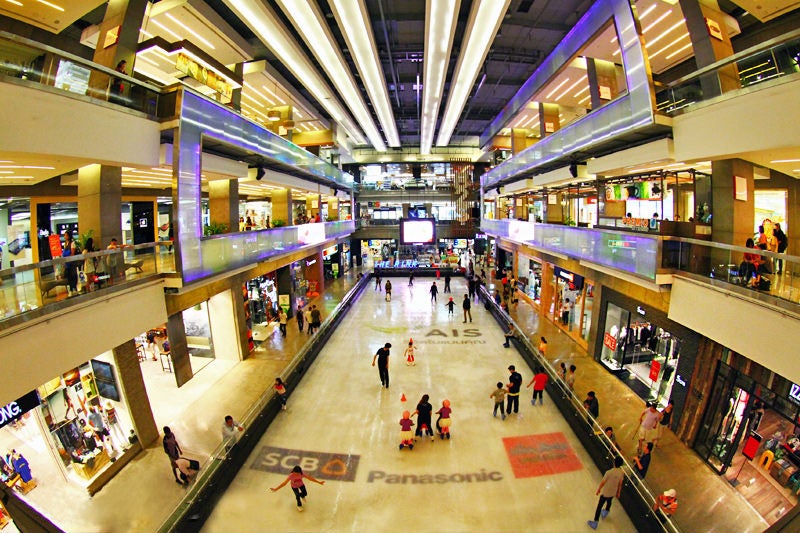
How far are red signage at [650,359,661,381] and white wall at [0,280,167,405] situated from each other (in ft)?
40.0

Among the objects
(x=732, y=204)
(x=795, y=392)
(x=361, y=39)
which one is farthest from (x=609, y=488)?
(x=361, y=39)

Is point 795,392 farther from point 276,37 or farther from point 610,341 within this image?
point 276,37

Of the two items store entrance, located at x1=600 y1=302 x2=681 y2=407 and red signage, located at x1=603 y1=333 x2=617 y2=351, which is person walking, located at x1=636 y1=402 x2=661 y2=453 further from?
red signage, located at x1=603 y1=333 x2=617 y2=351

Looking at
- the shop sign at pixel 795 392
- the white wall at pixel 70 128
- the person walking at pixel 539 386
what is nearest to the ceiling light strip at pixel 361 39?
the white wall at pixel 70 128

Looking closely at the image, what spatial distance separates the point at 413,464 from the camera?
7.24 metres

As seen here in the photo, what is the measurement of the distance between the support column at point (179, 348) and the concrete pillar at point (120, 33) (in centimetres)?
593

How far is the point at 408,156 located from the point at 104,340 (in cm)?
2867

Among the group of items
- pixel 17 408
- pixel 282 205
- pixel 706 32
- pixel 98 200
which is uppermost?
pixel 706 32

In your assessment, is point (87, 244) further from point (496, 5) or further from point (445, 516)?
point (496, 5)

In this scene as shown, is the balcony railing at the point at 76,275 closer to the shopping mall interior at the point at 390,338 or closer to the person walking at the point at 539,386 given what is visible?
the shopping mall interior at the point at 390,338

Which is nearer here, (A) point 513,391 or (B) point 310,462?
(B) point 310,462

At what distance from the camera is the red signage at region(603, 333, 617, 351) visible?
37.1 feet

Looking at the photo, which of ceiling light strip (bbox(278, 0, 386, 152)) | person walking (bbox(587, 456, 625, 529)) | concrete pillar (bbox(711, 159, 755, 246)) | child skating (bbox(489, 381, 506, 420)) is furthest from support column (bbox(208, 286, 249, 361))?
concrete pillar (bbox(711, 159, 755, 246))

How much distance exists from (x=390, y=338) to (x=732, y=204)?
35.4 ft
